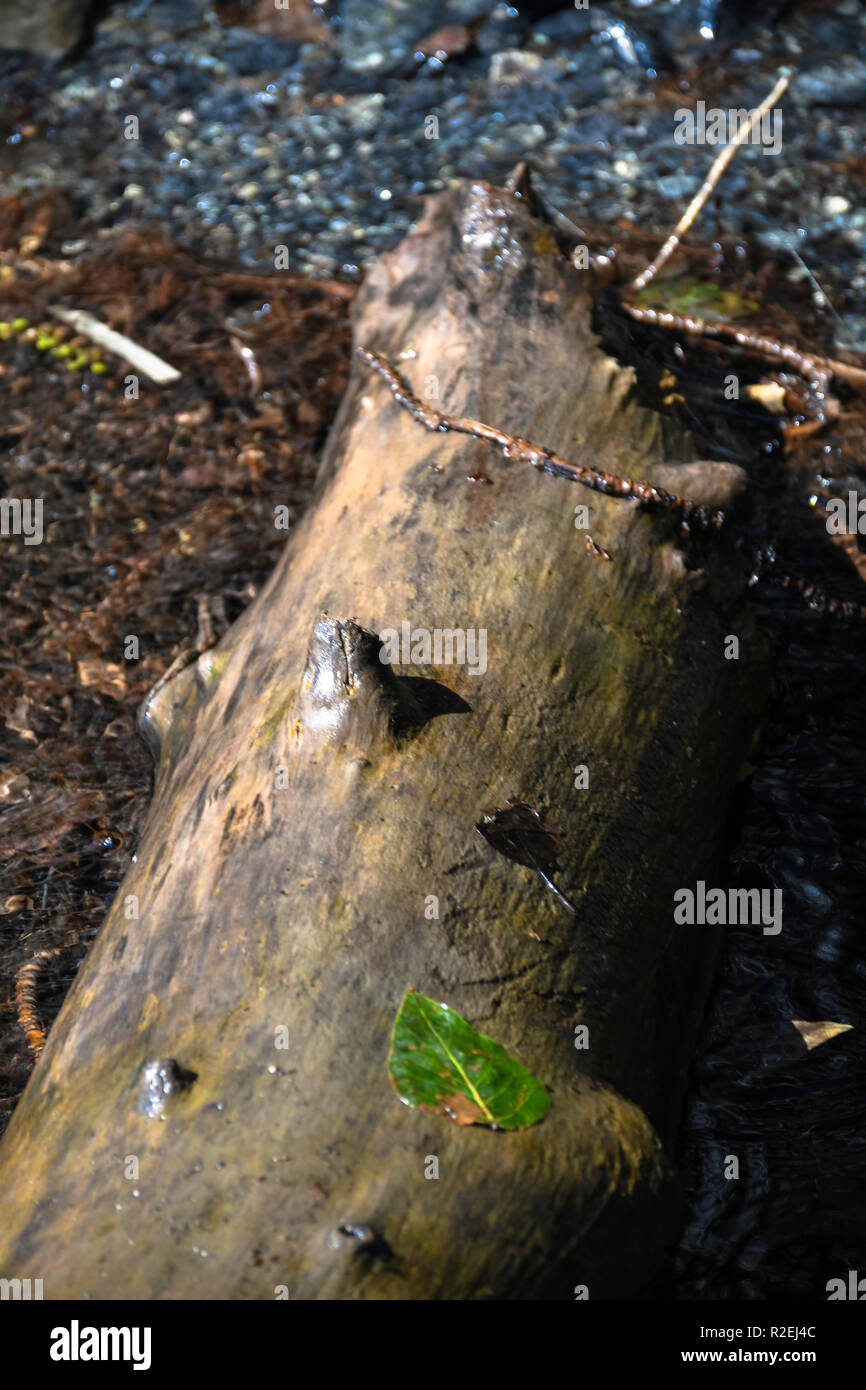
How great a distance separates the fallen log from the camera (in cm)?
186

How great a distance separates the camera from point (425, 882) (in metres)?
2.19

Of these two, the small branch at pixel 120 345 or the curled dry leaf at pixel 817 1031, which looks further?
the small branch at pixel 120 345

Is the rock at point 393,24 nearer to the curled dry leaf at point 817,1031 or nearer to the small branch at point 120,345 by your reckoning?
the small branch at point 120,345

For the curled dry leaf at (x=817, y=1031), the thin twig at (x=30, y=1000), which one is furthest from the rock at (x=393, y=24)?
the curled dry leaf at (x=817, y=1031)

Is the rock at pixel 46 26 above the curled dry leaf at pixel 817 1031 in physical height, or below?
above

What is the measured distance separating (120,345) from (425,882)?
11.5 ft

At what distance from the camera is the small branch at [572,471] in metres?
2.87

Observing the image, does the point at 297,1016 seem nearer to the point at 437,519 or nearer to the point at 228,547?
the point at 437,519

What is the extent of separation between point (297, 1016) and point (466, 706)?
0.71m

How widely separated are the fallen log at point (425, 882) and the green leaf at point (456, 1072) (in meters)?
0.02

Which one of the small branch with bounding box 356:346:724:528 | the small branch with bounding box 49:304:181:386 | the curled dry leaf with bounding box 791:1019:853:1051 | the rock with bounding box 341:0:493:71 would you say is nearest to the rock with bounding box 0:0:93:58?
the rock with bounding box 341:0:493:71

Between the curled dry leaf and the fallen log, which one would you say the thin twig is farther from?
the curled dry leaf

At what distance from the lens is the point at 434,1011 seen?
2033mm

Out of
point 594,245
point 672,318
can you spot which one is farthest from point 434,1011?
point 594,245
